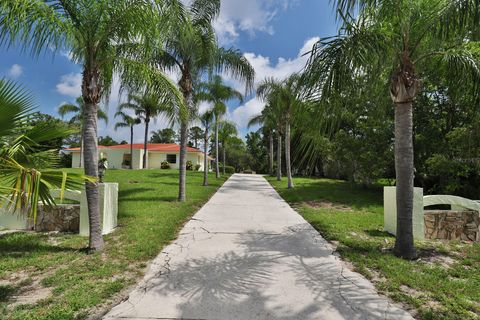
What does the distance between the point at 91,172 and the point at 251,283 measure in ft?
11.3

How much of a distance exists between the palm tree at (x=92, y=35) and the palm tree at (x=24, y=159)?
112 centimetres

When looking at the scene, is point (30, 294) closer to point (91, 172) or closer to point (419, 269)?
point (91, 172)

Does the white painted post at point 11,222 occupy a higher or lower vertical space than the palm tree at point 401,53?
lower

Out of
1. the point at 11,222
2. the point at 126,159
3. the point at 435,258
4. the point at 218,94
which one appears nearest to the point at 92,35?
the point at 11,222

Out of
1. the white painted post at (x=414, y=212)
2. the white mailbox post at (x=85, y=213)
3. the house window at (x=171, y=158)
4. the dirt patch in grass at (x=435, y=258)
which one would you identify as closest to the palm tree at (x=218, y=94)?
the white mailbox post at (x=85, y=213)

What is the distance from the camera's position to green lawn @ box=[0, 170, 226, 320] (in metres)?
3.33

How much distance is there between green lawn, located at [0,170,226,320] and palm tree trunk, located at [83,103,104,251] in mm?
292

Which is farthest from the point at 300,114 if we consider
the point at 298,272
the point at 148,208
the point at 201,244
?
the point at 148,208

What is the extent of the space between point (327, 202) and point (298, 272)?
824cm

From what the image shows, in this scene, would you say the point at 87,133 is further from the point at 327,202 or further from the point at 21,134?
the point at 327,202

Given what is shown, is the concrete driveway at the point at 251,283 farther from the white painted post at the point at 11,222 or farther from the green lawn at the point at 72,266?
the white painted post at the point at 11,222

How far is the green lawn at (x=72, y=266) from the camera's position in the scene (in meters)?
3.33

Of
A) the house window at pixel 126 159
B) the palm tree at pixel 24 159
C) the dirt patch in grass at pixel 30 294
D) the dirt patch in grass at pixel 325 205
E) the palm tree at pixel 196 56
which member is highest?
the palm tree at pixel 196 56

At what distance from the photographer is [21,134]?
3.68 m
